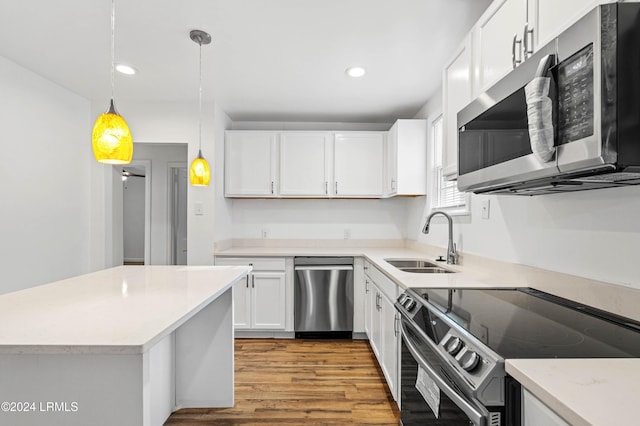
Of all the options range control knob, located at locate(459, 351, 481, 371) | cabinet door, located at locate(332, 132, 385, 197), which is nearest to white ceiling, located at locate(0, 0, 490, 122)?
cabinet door, located at locate(332, 132, 385, 197)

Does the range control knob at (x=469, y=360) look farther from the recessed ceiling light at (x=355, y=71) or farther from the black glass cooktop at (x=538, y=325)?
the recessed ceiling light at (x=355, y=71)

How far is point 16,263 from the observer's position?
2566 mm

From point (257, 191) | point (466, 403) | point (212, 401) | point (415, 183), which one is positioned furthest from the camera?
point (257, 191)

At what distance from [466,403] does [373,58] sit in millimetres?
2204

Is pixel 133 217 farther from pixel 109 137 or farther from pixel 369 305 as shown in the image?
pixel 109 137

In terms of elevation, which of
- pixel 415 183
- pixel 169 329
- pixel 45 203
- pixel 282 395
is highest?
pixel 415 183

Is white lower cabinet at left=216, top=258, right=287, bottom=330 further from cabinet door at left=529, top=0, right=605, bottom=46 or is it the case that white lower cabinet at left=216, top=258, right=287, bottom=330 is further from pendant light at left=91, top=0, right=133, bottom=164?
cabinet door at left=529, top=0, right=605, bottom=46

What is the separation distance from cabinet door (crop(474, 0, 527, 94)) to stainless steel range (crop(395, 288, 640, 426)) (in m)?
0.99

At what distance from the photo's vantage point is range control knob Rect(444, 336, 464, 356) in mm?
1018

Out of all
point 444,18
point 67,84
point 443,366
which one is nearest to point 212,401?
point 443,366

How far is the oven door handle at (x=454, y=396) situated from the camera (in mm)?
840

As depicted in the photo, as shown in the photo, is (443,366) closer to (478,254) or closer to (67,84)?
(478,254)

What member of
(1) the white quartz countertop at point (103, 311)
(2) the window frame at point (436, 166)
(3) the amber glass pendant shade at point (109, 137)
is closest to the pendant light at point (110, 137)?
(3) the amber glass pendant shade at point (109, 137)

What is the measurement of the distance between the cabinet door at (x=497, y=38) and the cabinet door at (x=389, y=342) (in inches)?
55.8
